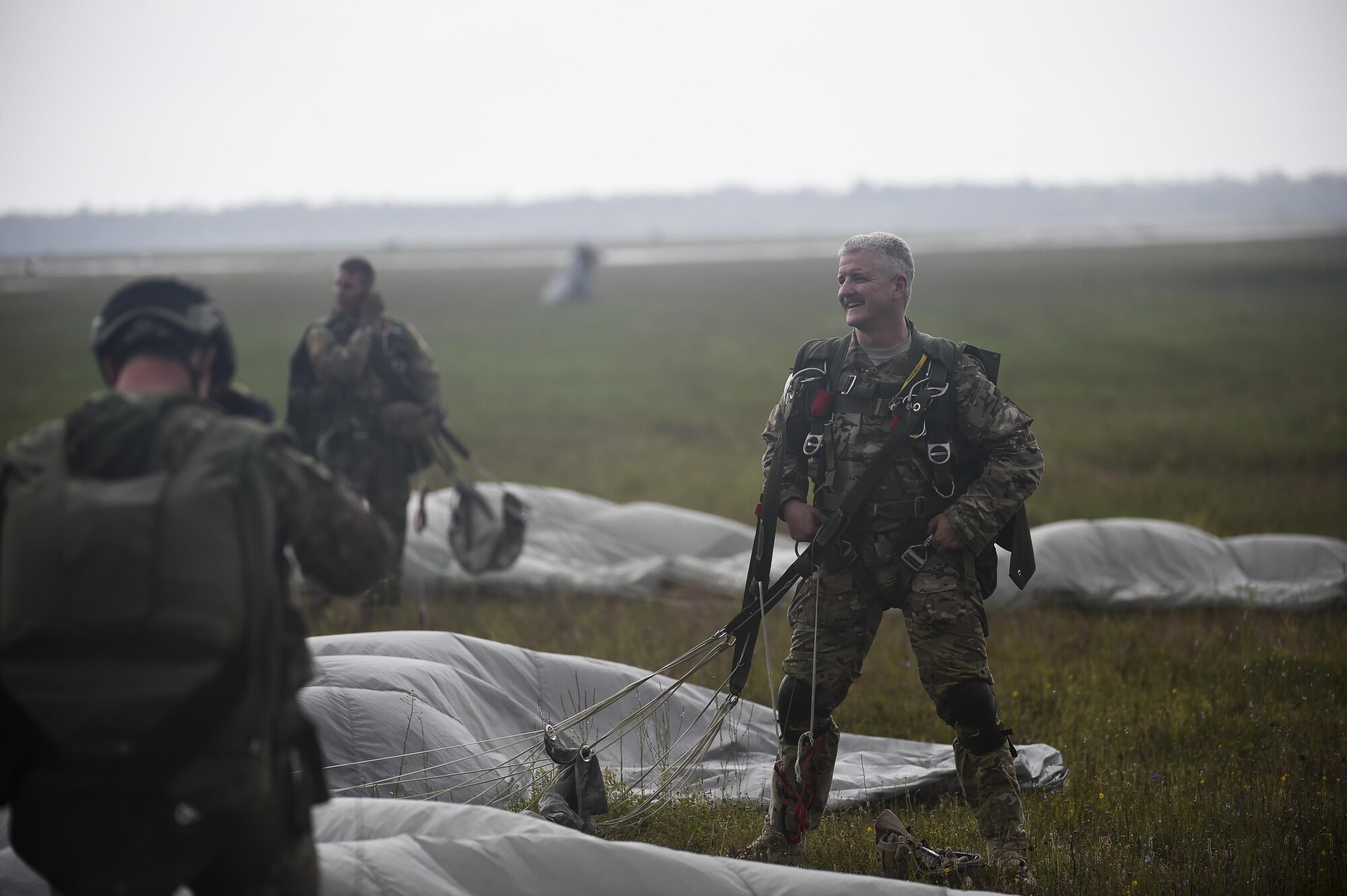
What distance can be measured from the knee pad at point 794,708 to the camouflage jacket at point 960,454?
2.19 ft

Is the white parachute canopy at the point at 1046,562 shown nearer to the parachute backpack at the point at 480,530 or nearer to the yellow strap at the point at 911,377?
the parachute backpack at the point at 480,530

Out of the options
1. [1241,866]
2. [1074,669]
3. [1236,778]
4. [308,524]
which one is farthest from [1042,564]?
[308,524]

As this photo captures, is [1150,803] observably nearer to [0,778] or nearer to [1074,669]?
[1074,669]

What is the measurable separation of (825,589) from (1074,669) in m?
2.97

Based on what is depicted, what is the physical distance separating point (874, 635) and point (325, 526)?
2104 millimetres

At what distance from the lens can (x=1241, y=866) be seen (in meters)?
3.64

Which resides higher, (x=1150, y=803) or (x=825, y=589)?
(x=825, y=589)

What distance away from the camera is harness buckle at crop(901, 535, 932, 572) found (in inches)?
144

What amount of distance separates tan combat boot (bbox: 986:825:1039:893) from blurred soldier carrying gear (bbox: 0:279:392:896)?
7.78 feet

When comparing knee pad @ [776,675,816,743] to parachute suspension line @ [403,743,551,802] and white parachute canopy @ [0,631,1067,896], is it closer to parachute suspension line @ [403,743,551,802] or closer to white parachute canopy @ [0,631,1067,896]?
white parachute canopy @ [0,631,1067,896]

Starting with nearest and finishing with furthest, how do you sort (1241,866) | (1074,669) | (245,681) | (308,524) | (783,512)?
(245,681), (308,524), (1241,866), (783,512), (1074,669)

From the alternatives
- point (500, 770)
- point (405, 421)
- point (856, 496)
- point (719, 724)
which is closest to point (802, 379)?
point (856, 496)

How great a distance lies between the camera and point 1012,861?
3551 millimetres

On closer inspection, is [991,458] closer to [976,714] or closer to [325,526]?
[976,714]
